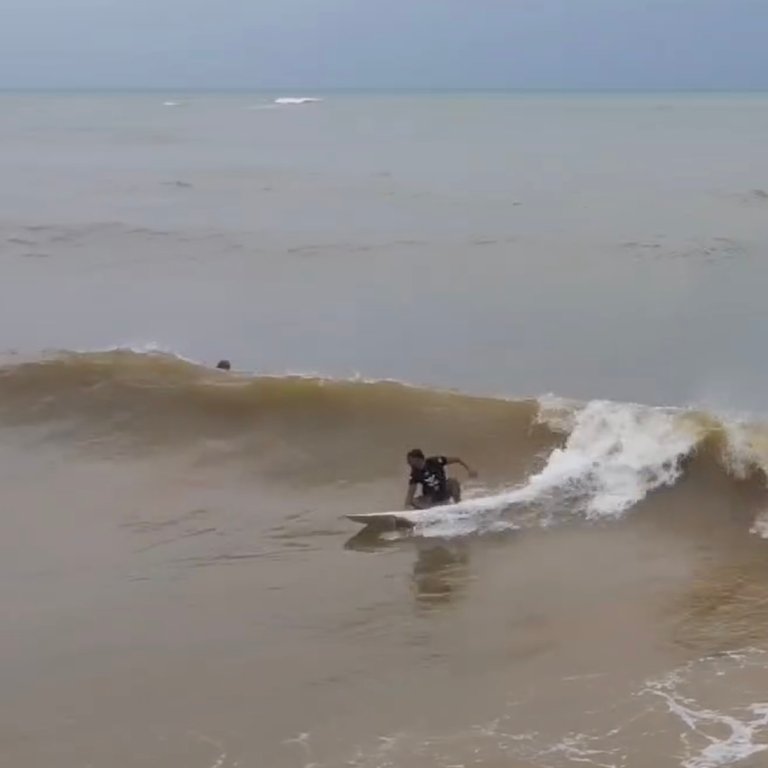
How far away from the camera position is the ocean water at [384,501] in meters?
9.05

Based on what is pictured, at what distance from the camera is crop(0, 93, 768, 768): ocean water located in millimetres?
9047

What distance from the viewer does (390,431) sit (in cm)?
1692

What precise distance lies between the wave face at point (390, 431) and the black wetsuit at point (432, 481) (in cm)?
23

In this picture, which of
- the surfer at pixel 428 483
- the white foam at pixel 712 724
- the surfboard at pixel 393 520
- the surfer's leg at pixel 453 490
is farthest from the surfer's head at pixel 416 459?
the white foam at pixel 712 724

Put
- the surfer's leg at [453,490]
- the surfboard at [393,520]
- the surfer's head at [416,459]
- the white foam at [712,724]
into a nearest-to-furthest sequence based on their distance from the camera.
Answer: the white foam at [712,724], the surfboard at [393,520], the surfer's head at [416,459], the surfer's leg at [453,490]

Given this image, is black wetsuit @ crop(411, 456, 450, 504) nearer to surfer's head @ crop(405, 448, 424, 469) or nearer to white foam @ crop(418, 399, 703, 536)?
surfer's head @ crop(405, 448, 424, 469)

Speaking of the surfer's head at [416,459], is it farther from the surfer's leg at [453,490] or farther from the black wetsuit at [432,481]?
the surfer's leg at [453,490]

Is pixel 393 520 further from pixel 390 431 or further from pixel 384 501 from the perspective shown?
pixel 390 431

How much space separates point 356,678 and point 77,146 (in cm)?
6943

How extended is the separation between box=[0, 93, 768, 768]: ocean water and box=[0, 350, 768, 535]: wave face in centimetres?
5

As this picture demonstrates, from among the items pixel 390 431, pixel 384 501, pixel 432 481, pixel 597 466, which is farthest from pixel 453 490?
pixel 390 431

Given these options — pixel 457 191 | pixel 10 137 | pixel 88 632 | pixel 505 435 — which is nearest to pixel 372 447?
pixel 505 435

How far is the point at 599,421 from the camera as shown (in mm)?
16203

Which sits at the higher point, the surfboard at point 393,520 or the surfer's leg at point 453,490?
the surfer's leg at point 453,490
